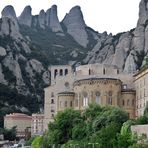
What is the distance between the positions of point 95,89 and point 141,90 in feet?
30.2

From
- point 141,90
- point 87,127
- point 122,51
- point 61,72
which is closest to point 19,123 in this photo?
point 61,72

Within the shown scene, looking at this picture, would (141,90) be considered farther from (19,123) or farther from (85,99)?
(19,123)

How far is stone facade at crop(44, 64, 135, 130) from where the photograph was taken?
4461 inches

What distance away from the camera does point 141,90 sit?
111938 mm

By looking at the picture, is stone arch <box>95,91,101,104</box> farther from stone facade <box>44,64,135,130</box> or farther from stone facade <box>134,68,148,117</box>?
stone facade <box>134,68,148,117</box>

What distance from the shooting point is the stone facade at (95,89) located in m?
113

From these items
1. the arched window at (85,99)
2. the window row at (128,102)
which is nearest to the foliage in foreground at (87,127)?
the arched window at (85,99)

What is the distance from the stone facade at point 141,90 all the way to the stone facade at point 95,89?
2007 millimetres

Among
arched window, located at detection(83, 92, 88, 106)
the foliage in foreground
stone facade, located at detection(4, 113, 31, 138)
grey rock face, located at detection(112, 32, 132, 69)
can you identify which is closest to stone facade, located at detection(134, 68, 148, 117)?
arched window, located at detection(83, 92, 88, 106)

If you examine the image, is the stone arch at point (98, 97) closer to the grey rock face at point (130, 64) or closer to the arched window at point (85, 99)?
the arched window at point (85, 99)

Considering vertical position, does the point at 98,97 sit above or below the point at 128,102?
above

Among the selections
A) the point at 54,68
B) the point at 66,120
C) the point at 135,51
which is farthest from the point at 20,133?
the point at 66,120

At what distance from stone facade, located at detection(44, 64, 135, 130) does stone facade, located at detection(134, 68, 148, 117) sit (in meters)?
2.01

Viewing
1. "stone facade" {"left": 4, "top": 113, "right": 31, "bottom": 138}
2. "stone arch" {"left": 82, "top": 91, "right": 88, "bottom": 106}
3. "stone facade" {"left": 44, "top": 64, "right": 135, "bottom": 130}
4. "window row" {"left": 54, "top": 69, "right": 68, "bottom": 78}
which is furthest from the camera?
"stone facade" {"left": 4, "top": 113, "right": 31, "bottom": 138}
